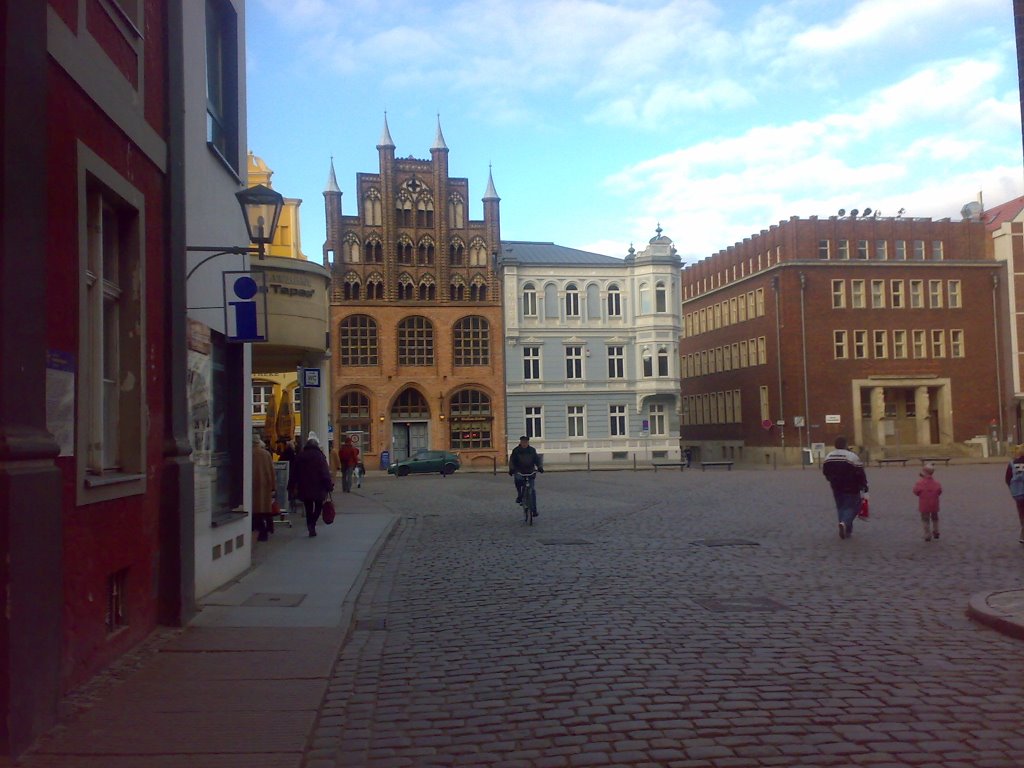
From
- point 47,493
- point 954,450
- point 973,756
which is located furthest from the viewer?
point 954,450

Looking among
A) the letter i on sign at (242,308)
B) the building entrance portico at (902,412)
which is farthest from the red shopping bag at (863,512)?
the building entrance portico at (902,412)

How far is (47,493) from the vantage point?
5.94m

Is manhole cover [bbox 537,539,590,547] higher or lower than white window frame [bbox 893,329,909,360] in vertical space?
lower

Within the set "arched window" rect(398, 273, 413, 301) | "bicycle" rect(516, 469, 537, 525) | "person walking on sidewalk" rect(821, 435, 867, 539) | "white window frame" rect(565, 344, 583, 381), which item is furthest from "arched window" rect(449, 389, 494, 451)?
"person walking on sidewalk" rect(821, 435, 867, 539)

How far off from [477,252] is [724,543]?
160 ft

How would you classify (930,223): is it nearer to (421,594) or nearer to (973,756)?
(421,594)

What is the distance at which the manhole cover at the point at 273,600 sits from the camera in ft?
35.6

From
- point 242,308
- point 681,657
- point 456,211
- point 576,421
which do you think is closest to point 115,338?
point 242,308

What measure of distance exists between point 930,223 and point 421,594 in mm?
67685

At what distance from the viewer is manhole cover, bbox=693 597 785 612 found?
9945 millimetres

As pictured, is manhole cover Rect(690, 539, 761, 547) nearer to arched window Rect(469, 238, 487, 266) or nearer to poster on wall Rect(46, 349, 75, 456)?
poster on wall Rect(46, 349, 75, 456)

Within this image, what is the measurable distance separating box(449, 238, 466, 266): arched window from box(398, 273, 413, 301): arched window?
2.75 m

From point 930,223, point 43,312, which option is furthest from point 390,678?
point 930,223

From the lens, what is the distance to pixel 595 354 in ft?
214
